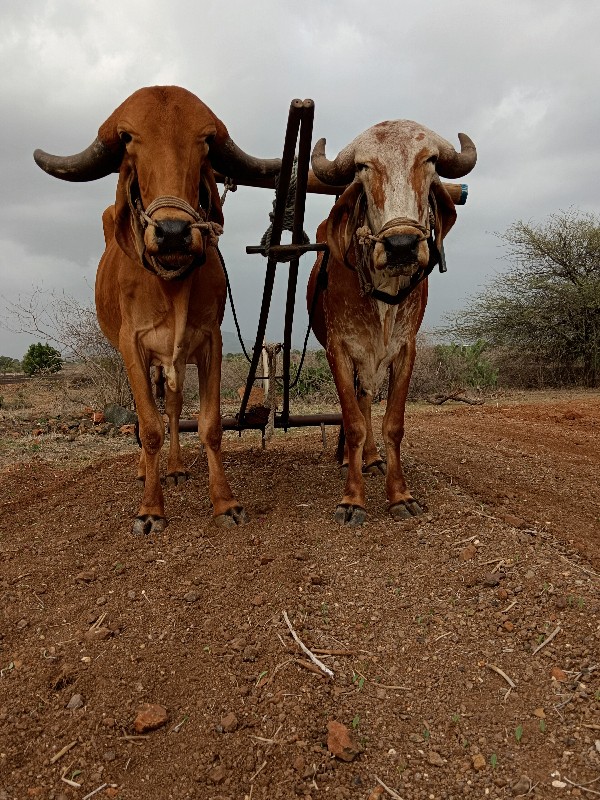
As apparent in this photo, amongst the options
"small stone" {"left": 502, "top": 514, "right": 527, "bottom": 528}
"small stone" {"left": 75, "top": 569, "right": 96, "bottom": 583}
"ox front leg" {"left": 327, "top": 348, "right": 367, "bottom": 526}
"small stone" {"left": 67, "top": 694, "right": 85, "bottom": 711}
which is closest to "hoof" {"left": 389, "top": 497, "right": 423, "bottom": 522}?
"ox front leg" {"left": 327, "top": 348, "right": 367, "bottom": 526}

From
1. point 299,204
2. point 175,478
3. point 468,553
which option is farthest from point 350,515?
point 175,478

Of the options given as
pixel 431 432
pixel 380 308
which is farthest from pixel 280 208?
pixel 431 432

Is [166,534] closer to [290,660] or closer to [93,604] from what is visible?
[93,604]

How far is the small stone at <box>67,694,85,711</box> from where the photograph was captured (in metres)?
2.39

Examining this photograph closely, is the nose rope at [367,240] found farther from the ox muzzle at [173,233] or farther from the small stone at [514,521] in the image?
the small stone at [514,521]

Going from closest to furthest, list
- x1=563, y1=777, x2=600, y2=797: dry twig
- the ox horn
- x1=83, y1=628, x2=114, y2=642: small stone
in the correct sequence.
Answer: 1. x1=563, y1=777, x2=600, y2=797: dry twig
2. x1=83, y1=628, x2=114, y2=642: small stone
3. the ox horn

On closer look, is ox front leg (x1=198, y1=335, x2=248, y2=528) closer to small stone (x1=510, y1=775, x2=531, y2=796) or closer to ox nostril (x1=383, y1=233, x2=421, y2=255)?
ox nostril (x1=383, y1=233, x2=421, y2=255)

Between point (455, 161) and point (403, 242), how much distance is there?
87 centimetres

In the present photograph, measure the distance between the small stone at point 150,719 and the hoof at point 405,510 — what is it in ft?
6.86

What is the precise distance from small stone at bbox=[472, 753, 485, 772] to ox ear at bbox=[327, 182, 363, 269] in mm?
2800

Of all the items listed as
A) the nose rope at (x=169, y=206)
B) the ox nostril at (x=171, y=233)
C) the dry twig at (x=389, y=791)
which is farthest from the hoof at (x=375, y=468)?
the dry twig at (x=389, y=791)

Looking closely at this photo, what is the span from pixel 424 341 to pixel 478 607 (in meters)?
15.7

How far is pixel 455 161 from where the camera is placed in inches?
151

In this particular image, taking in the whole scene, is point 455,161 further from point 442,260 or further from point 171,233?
point 171,233
